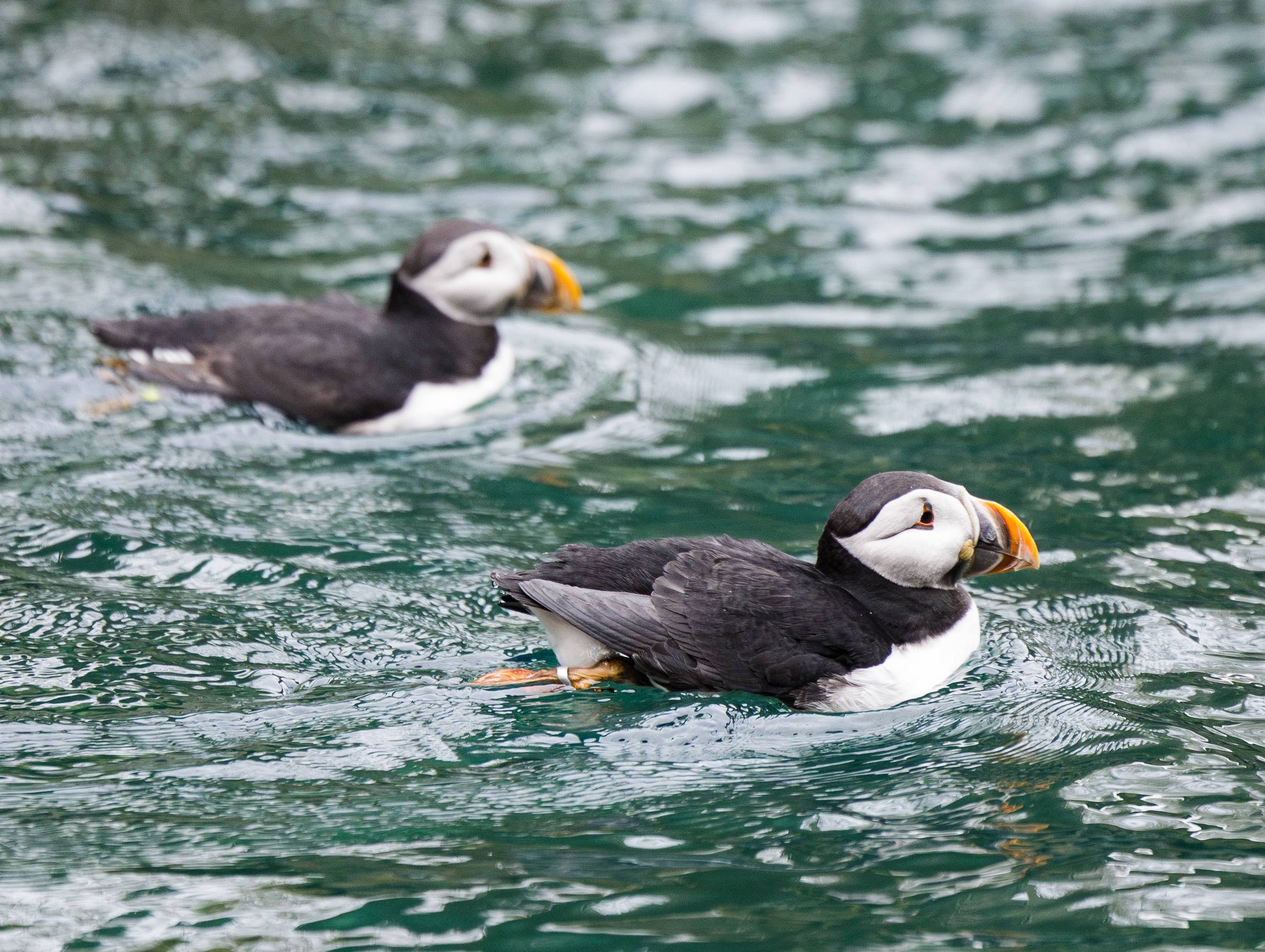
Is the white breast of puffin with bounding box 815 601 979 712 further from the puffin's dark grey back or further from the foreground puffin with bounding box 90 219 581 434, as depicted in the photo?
the puffin's dark grey back

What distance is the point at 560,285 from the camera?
688 centimetres

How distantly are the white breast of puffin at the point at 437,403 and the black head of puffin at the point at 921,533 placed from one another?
8.44 ft

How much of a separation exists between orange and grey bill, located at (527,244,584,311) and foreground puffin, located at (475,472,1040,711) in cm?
250

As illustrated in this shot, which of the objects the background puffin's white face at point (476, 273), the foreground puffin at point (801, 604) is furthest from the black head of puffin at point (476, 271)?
the foreground puffin at point (801, 604)

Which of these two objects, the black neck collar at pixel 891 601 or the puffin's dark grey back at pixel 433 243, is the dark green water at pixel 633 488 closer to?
the black neck collar at pixel 891 601

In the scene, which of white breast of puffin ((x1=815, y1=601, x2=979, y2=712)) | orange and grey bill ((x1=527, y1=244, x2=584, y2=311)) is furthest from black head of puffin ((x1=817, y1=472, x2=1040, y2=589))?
orange and grey bill ((x1=527, y1=244, x2=584, y2=311))

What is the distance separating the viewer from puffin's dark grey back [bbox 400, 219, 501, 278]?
672cm

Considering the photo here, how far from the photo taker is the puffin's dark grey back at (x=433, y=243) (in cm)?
672

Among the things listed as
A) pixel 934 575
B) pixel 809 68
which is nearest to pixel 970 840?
pixel 934 575

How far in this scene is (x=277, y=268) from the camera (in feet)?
28.8

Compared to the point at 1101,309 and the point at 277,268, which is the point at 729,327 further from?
the point at 277,268

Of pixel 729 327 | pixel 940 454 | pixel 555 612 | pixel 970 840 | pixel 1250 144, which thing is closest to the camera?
pixel 970 840

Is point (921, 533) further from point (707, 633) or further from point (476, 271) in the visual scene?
point (476, 271)

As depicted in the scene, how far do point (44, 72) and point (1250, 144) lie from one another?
879 cm
